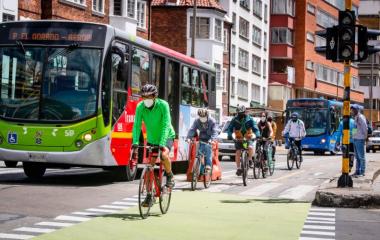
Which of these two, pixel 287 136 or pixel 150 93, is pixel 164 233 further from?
pixel 287 136

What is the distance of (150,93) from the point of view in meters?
11.0

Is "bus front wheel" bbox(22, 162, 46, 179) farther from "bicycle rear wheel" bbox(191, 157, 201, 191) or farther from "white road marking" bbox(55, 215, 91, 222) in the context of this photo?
"white road marking" bbox(55, 215, 91, 222)

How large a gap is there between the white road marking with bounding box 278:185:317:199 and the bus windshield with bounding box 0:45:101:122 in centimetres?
418

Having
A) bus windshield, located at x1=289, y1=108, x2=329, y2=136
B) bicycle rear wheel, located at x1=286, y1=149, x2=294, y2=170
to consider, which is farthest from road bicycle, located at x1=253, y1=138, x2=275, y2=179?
bus windshield, located at x1=289, y1=108, x2=329, y2=136

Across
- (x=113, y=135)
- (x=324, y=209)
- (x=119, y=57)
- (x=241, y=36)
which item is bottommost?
(x=324, y=209)

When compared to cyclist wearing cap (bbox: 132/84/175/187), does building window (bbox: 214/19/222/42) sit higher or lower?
higher

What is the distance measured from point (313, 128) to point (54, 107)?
101 feet

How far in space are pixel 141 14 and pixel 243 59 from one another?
22213 millimetres

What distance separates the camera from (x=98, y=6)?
133ft

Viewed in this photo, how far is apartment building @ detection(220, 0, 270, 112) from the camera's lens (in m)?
63.9

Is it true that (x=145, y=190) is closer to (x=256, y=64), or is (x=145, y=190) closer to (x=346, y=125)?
(x=346, y=125)

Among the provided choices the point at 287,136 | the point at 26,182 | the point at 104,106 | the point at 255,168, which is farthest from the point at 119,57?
the point at 287,136

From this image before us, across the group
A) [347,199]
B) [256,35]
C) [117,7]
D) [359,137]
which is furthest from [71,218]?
[256,35]

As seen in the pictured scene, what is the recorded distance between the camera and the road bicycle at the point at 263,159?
69.0ft
